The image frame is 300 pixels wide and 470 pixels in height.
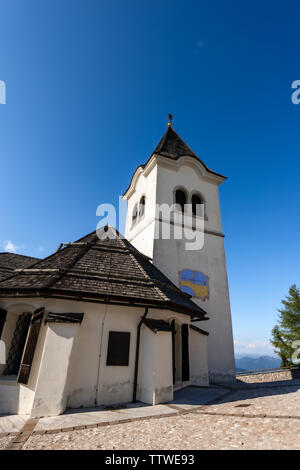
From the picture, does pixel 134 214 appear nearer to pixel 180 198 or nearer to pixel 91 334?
pixel 180 198

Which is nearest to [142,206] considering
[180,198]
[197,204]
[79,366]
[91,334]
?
[180,198]

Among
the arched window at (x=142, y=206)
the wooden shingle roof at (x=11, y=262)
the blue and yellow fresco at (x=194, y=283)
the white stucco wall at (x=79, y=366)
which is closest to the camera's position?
the white stucco wall at (x=79, y=366)

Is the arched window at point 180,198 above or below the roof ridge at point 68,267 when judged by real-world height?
above

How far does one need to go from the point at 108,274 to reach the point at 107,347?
2583 millimetres

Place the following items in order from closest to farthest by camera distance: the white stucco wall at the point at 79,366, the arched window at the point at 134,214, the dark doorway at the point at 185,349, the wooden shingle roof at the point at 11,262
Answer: the white stucco wall at the point at 79,366
the dark doorway at the point at 185,349
the wooden shingle roof at the point at 11,262
the arched window at the point at 134,214

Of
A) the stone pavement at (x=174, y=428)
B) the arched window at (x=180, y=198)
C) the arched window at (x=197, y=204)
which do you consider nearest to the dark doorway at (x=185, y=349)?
the stone pavement at (x=174, y=428)

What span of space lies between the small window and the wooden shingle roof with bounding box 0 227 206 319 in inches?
43.6

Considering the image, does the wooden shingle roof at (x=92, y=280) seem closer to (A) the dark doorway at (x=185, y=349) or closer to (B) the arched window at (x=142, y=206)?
(A) the dark doorway at (x=185, y=349)

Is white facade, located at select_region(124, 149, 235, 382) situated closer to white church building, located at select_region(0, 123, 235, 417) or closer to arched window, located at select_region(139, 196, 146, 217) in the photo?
arched window, located at select_region(139, 196, 146, 217)

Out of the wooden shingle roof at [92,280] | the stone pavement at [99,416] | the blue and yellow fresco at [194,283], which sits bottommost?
the stone pavement at [99,416]

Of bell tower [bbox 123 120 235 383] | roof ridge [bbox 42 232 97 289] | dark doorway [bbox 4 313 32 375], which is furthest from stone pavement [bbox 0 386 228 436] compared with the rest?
bell tower [bbox 123 120 235 383]

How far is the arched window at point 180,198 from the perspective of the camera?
17.0m

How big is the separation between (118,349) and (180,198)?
11929 mm

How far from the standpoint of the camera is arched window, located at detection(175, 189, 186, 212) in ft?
55.7
